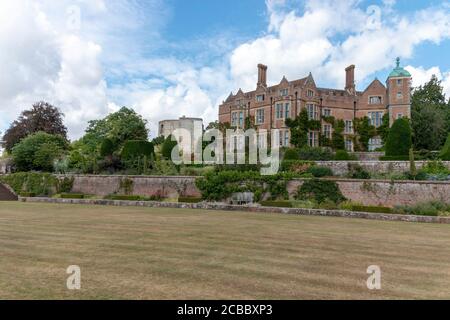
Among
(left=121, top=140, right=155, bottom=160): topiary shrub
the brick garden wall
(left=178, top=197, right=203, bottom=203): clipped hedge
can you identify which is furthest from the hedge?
(left=121, top=140, right=155, bottom=160): topiary shrub

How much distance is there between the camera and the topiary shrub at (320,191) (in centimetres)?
2097

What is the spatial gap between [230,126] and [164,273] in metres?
39.0

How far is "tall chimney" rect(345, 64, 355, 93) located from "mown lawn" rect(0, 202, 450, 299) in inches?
Result: 1374

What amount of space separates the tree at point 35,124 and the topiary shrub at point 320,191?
40.5 meters

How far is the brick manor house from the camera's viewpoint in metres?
38.4

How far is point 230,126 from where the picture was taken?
4434 cm

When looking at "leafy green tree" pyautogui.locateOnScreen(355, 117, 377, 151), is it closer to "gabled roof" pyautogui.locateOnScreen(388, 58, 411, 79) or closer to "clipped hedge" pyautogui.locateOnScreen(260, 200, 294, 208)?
"gabled roof" pyautogui.locateOnScreen(388, 58, 411, 79)

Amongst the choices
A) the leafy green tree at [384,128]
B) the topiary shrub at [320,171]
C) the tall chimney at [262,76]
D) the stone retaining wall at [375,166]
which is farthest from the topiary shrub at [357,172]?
the tall chimney at [262,76]

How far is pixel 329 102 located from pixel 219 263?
37008mm

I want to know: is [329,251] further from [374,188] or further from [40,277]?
[374,188]

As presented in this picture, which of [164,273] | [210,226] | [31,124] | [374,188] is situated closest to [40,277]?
[164,273]

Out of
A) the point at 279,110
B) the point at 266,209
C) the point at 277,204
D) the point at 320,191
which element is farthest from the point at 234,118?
the point at 266,209

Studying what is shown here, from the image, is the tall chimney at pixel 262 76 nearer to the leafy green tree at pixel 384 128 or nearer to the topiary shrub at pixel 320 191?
the leafy green tree at pixel 384 128

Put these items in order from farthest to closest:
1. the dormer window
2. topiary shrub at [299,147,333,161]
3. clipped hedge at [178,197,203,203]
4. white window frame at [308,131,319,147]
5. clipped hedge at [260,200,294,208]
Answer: the dormer window → white window frame at [308,131,319,147] → topiary shrub at [299,147,333,161] → clipped hedge at [178,197,203,203] → clipped hedge at [260,200,294,208]
